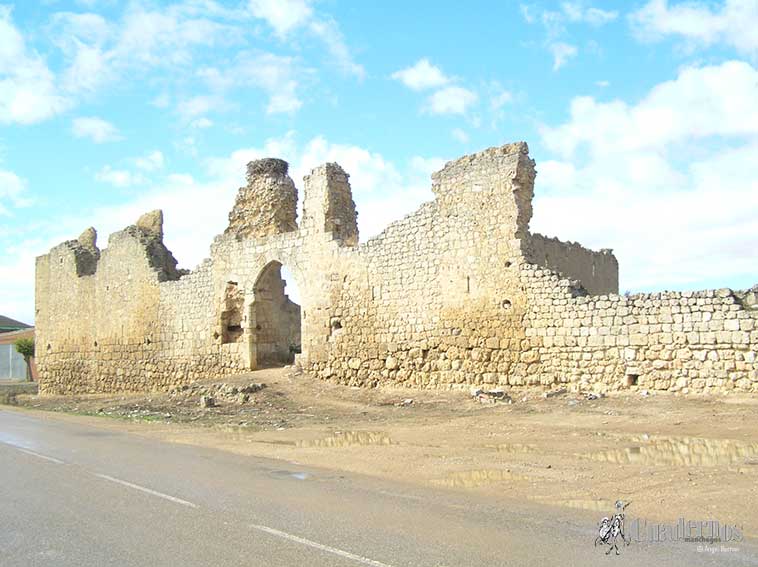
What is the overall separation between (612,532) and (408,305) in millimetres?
12128

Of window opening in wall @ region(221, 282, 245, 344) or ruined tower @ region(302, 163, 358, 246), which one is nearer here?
ruined tower @ region(302, 163, 358, 246)

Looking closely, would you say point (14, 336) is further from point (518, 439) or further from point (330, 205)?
point (518, 439)

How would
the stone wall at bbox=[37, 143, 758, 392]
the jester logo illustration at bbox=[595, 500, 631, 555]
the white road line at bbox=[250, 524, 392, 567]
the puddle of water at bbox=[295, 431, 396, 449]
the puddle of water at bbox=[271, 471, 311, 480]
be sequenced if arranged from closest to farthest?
the white road line at bbox=[250, 524, 392, 567] → the jester logo illustration at bbox=[595, 500, 631, 555] → the puddle of water at bbox=[271, 471, 311, 480] → the puddle of water at bbox=[295, 431, 396, 449] → the stone wall at bbox=[37, 143, 758, 392]

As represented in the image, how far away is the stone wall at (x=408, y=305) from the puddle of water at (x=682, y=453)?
3665 millimetres

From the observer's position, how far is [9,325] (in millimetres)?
67500

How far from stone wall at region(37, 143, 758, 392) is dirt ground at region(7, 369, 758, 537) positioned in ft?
2.35

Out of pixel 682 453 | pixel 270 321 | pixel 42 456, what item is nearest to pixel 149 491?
pixel 42 456

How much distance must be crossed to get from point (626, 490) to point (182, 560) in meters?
3.98

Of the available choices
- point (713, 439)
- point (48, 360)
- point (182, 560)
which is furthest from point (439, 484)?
point (48, 360)

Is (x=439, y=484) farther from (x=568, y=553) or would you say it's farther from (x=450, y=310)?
(x=450, y=310)

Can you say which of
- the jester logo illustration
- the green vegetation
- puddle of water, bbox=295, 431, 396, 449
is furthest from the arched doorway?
the green vegetation

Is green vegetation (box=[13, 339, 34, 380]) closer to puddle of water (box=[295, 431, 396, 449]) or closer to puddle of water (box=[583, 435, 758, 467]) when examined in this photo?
puddle of water (box=[295, 431, 396, 449])

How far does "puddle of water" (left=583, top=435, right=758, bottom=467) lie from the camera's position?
794 centimetres

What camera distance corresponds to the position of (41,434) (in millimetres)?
12359
